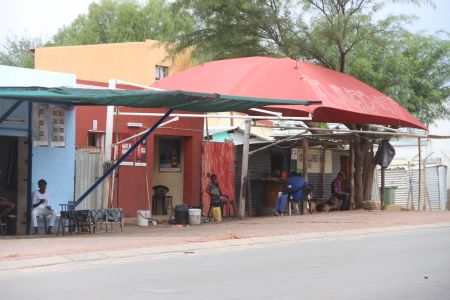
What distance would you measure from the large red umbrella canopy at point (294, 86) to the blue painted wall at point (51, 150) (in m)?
4.76

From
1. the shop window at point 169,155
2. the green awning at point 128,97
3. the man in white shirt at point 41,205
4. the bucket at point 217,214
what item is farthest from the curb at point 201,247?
the shop window at point 169,155

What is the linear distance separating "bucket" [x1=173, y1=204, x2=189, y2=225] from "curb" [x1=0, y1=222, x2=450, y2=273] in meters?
4.37

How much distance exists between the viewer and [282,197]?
80.7ft

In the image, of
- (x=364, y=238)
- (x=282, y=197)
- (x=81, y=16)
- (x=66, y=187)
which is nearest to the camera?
(x=364, y=238)

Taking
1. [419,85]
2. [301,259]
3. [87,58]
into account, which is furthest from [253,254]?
[87,58]

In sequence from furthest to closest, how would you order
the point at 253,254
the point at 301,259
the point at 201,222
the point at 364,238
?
the point at 201,222, the point at 364,238, the point at 253,254, the point at 301,259

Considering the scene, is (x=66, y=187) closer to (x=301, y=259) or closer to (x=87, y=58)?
(x=301, y=259)

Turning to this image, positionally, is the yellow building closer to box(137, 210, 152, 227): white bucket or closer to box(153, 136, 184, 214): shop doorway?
box(153, 136, 184, 214): shop doorway

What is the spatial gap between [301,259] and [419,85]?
27467mm

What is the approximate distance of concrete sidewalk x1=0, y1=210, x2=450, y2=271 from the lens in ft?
43.1

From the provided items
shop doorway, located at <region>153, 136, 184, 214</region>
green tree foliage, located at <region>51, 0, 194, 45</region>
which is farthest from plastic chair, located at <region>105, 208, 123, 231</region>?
green tree foliage, located at <region>51, 0, 194, 45</region>

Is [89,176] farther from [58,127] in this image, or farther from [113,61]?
→ [113,61]

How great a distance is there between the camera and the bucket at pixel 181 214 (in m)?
20.8

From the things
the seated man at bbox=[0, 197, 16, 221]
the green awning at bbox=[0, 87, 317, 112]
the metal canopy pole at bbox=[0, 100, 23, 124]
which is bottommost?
the seated man at bbox=[0, 197, 16, 221]
